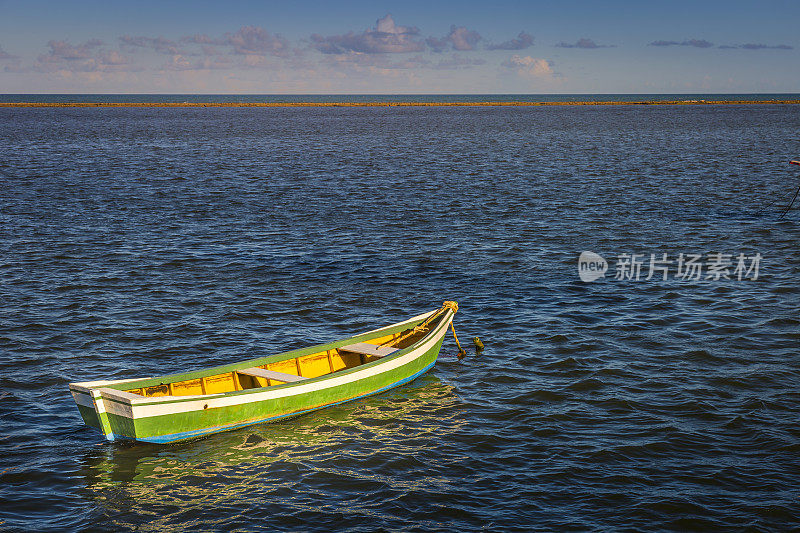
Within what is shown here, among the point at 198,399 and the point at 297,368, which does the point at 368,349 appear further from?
the point at 198,399

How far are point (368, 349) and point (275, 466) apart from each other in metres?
5.39

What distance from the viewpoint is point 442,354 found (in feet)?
76.3

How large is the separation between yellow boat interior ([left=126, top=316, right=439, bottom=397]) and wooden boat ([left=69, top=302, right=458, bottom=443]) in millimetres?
25

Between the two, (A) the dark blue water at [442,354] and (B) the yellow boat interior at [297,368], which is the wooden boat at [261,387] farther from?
(A) the dark blue water at [442,354]

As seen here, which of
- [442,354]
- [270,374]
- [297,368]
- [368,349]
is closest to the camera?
[270,374]

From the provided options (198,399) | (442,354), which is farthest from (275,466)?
(442,354)

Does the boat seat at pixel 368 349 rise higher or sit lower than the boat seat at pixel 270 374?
higher

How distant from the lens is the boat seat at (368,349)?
20719 millimetres

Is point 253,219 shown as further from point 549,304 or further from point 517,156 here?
point 517,156

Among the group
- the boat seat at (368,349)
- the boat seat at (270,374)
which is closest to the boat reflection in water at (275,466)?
the boat seat at (270,374)

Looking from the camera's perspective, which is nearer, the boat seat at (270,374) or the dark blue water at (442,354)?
the dark blue water at (442,354)

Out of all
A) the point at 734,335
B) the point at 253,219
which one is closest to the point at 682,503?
the point at 734,335

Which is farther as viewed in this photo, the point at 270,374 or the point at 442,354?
the point at 442,354

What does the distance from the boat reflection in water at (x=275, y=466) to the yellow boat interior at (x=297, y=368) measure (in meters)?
1.34
